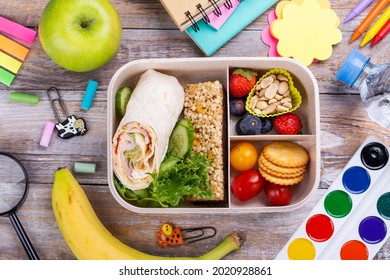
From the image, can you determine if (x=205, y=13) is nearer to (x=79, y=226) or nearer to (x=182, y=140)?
(x=182, y=140)

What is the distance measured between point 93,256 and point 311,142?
22.4 inches

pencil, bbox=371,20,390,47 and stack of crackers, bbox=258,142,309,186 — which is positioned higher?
pencil, bbox=371,20,390,47

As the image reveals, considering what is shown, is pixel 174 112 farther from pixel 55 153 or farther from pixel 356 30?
pixel 356 30

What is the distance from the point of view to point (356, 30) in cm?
146

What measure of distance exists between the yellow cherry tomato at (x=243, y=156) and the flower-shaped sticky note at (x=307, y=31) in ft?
0.83

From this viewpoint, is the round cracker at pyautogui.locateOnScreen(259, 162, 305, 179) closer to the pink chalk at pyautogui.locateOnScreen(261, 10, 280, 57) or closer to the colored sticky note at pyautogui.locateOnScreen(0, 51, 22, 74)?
the pink chalk at pyautogui.locateOnScreen(261, 10, 280, 57)

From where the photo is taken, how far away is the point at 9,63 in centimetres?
147

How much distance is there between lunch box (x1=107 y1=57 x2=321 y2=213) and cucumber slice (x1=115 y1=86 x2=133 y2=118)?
0.01m

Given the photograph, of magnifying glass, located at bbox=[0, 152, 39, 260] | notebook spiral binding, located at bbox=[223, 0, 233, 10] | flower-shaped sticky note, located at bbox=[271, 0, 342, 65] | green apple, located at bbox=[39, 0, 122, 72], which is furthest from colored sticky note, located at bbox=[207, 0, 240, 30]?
magnifying glass, located at bbox=[0, 152, 39, 260]

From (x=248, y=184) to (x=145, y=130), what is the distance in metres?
0.28

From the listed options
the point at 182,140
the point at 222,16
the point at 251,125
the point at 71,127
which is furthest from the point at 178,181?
the point at 222,16

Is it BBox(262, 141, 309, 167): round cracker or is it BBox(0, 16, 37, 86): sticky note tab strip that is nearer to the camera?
BBox(262, 141, 309, 167): round cracker

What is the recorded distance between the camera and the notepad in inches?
56.9

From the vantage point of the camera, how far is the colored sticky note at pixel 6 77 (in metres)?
1.47
